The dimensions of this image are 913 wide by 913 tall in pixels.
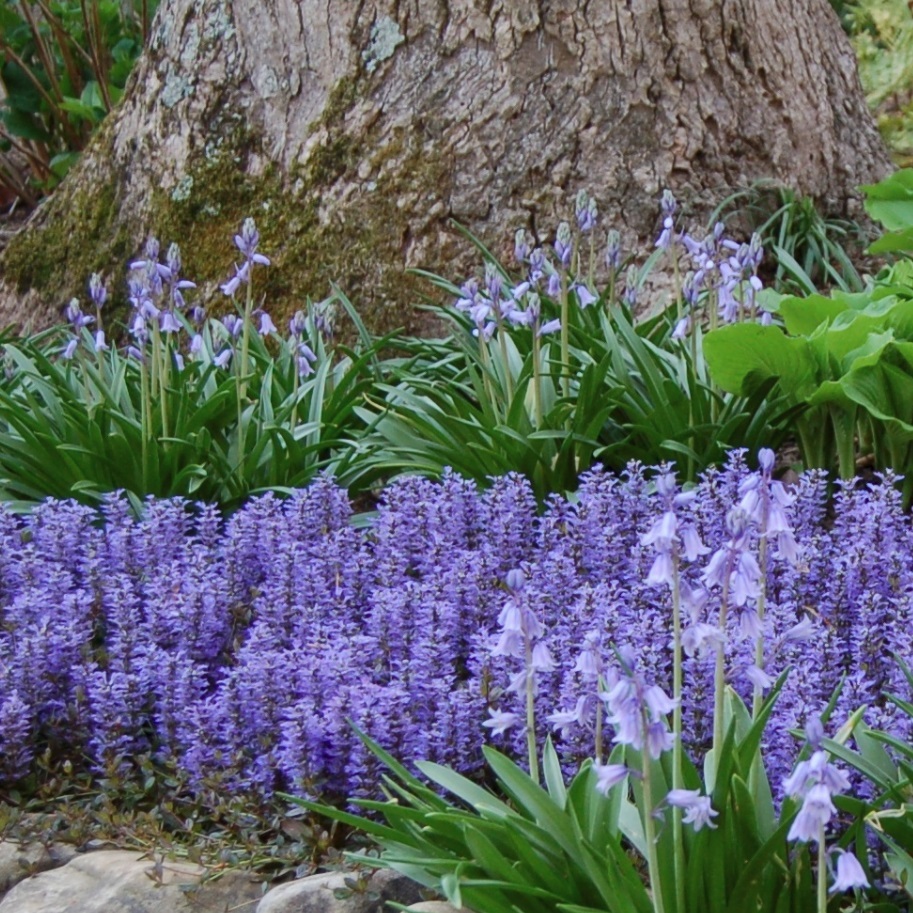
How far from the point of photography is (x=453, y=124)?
525 centimetres

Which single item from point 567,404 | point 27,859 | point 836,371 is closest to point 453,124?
point 567,404

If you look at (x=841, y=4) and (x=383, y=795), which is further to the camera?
(x=841, y=4)

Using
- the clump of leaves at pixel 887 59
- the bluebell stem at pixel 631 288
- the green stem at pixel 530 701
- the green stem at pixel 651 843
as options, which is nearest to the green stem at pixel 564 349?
the bluebell stem at pixel 631 288

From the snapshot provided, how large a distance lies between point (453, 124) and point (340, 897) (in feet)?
12.2

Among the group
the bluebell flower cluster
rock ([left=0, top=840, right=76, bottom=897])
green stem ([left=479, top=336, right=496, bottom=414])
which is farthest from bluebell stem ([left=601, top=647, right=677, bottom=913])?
green stem ([left=479, top=336, right=496, bottom=414])

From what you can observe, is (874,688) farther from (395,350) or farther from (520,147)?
(520,147)

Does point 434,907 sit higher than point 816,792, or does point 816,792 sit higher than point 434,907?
point 816,792

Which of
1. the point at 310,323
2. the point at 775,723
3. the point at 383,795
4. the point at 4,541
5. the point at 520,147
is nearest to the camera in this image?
the point at 775,723

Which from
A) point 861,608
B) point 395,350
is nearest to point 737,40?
point 395,350

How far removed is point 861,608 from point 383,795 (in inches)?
41.7

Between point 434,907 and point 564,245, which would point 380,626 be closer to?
point 434,907

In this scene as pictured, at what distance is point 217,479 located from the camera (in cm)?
392

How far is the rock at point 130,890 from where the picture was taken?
232 centimetres

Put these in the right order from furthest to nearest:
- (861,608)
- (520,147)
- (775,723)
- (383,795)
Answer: (520,147) < (861,608) < (383,795) < (775,723)
